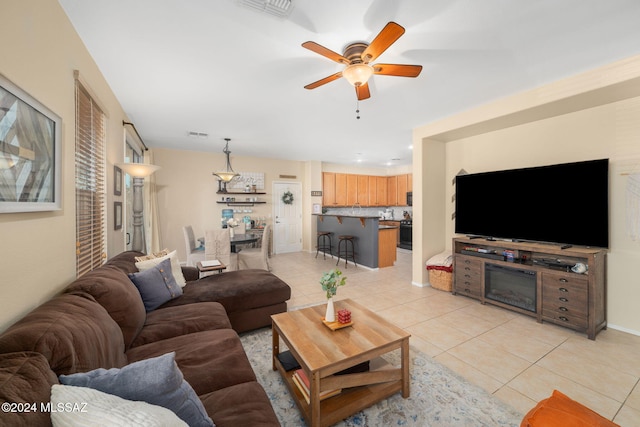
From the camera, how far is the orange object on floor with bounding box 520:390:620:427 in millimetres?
1020

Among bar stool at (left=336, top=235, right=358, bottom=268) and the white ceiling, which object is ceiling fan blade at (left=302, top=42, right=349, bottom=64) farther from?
bar stool at (left=336, top=235, right=358, bottom=268)

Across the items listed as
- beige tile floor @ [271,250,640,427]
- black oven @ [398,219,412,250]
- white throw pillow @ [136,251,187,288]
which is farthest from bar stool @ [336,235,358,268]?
white throw pillow @ [136,251,187,288]

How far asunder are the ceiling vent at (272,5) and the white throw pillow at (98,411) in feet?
6.55

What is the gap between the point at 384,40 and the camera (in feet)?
5.37

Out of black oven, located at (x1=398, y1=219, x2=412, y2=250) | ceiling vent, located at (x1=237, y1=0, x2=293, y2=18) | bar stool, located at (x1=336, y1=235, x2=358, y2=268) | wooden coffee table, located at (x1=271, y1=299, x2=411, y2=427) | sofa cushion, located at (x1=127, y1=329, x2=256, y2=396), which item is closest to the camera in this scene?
sofa cushion, located at (x1=127, y1=329, x2=256, y2=396)

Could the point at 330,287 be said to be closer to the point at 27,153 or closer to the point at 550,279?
the point at 27,153

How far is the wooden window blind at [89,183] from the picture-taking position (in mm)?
1922

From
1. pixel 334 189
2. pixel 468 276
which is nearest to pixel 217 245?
pixel 468 276

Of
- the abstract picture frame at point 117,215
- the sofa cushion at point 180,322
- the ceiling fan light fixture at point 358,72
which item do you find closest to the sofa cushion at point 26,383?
the sofa cushion at point 180,322

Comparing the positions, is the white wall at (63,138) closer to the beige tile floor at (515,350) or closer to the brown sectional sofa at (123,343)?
the brown sectional sofa at (123,343)

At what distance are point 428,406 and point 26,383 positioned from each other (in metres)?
2.00

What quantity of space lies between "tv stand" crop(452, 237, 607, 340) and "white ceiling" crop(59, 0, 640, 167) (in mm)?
1841

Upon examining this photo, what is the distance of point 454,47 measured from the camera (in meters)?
2.08

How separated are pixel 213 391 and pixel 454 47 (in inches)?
113
